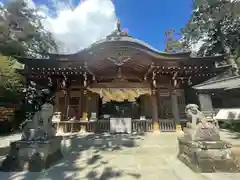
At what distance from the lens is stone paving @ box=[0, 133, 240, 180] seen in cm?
294

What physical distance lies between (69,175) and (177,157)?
118 inches

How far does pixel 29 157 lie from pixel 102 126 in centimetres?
468

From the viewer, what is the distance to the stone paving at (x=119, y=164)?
294 centimetres

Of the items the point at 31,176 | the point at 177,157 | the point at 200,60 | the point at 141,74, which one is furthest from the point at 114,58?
the point at 31,176

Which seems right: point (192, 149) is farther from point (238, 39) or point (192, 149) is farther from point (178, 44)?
point (178, 44)

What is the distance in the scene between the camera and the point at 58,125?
7.66 m

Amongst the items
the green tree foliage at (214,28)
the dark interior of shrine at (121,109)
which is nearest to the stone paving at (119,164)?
the dark interior of shrine at (121,109)

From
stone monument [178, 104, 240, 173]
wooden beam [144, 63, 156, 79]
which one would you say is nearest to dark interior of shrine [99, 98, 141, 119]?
wooden beam [144, 63, 156, 79]

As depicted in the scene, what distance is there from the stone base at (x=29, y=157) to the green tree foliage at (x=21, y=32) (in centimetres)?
1201

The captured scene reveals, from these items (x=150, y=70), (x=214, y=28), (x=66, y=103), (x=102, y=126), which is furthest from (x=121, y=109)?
(x=214, y=28)

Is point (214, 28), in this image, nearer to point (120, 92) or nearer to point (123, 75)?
point (123, 75)

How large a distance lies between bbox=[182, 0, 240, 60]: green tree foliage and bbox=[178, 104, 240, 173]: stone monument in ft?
63.4

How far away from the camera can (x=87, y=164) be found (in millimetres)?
3682

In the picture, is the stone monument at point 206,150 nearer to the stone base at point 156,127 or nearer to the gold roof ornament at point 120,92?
the stone base at point 156,127
